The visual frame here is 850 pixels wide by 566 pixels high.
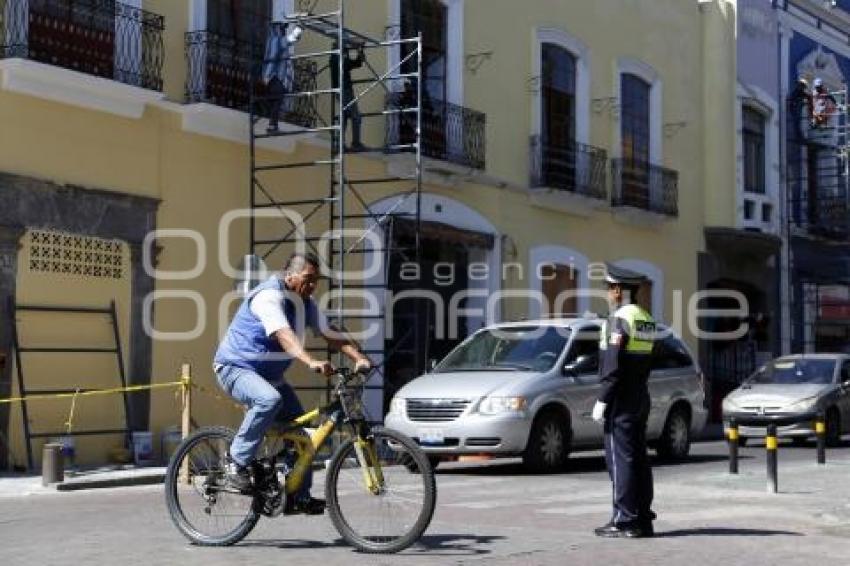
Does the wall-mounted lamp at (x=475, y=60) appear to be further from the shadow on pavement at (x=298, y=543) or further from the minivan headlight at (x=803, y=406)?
the shadow on pavement at (x=298, y=543)

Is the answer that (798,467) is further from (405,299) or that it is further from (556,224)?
(556,224)

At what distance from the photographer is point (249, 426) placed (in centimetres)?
819

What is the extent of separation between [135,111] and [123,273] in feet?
6.95

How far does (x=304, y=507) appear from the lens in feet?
27.2

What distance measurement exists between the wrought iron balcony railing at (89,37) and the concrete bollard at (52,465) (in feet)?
15.7

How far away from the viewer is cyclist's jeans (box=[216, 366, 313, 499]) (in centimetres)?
816

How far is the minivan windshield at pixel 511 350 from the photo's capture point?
15.4 meters

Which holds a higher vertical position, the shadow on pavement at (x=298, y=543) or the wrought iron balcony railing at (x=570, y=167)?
the wrought iron balcony railing at (x=570, y=167)

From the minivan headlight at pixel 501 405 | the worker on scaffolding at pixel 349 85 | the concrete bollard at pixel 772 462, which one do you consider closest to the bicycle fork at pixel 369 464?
the concrete bollard at pixel 772 462

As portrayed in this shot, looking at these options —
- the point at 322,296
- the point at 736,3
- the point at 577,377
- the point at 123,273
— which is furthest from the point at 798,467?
the point at 736,3

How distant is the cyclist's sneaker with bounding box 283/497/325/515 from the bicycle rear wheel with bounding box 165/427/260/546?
0.24 meters

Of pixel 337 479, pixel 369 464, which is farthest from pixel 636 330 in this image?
pixel 337 479

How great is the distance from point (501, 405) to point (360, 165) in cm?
731

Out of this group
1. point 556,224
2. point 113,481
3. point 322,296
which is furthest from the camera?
point 556,224
